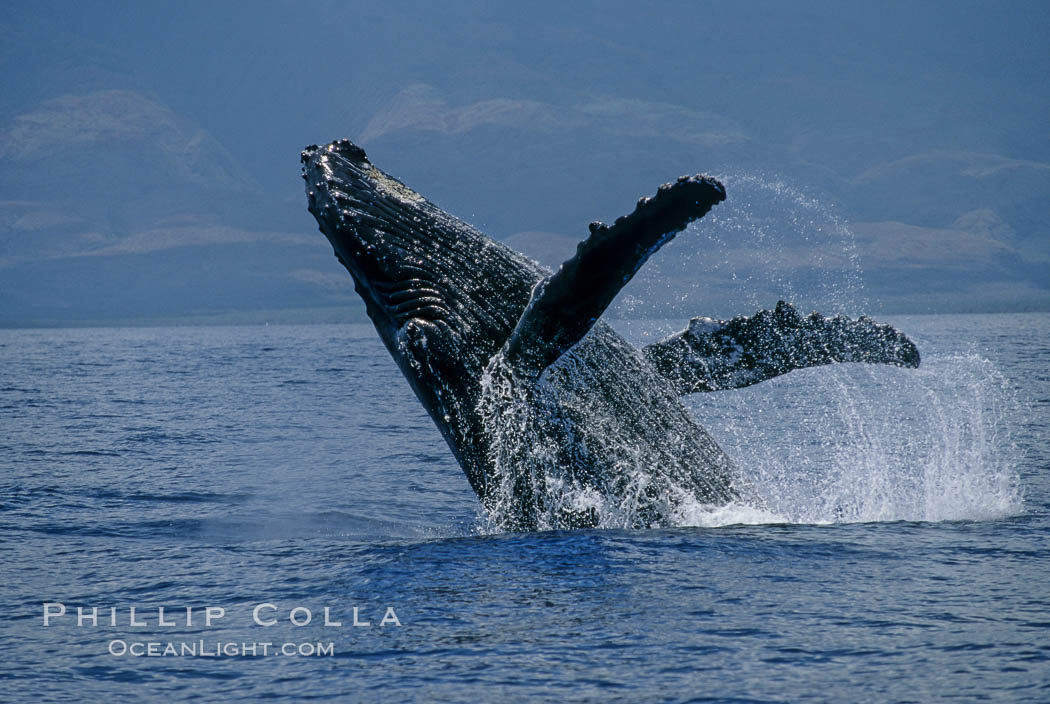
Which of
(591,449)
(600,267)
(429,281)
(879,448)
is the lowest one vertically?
(591,449)

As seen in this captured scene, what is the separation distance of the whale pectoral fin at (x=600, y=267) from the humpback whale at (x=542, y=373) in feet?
2.07

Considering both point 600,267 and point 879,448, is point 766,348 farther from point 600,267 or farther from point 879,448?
point 879,448

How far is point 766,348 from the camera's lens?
9172mm

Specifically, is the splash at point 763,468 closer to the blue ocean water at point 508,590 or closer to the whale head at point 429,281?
the blue ocean water at point 508,590

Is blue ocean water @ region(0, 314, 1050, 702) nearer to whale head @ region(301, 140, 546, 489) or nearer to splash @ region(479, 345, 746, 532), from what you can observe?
splash @ region(479, 345, 746, 532)

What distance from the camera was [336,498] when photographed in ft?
43.6

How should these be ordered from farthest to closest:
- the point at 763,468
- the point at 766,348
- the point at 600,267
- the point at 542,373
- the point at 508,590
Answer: the point at 763,468
the point at 766,348
the point at 542,373
the point at 508,590
the point at 600,267

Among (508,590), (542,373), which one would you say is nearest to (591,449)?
(542,373)

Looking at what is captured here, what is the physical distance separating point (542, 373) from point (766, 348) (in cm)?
204

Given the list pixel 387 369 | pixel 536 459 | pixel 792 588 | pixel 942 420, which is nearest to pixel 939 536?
pixel 792 588

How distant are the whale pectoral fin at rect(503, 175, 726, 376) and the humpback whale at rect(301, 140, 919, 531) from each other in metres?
0.63

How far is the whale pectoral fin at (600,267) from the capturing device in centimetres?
663

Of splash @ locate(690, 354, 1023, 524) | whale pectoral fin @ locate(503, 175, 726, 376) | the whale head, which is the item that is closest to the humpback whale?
the whale head

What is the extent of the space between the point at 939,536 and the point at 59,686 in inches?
247
